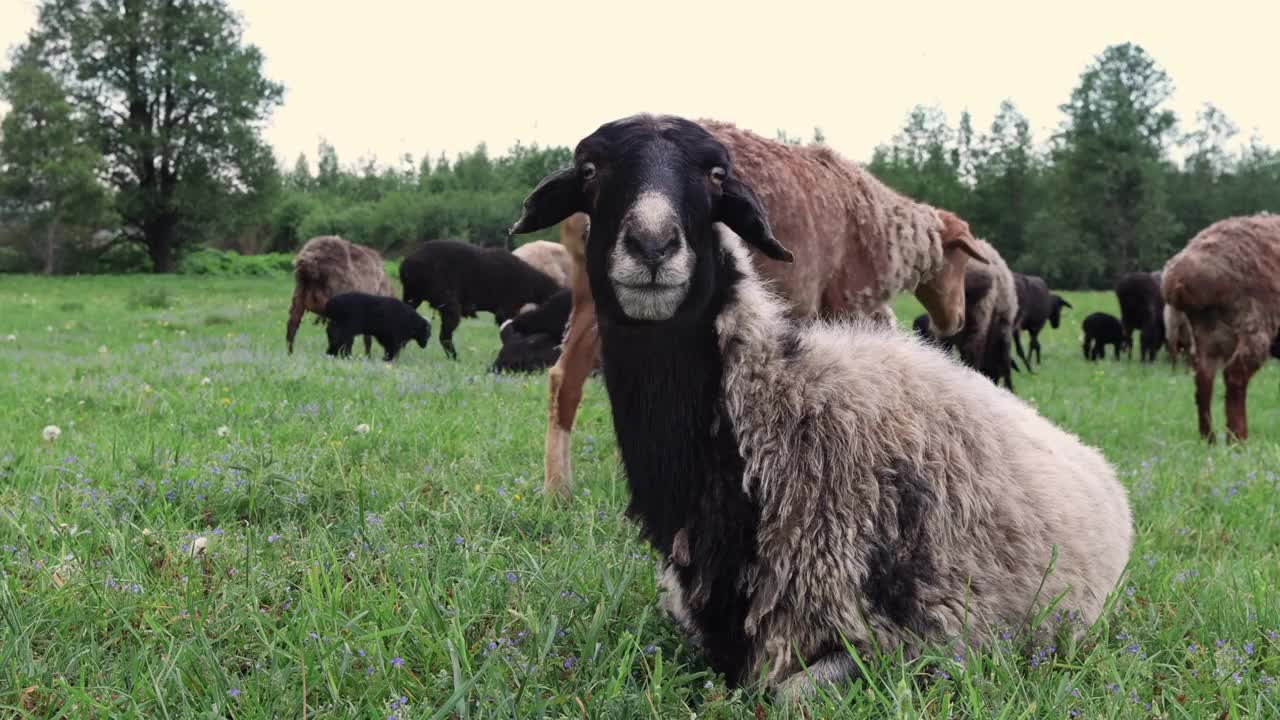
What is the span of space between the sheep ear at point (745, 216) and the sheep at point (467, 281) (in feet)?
41.2

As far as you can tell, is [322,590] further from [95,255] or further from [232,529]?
[95,255]

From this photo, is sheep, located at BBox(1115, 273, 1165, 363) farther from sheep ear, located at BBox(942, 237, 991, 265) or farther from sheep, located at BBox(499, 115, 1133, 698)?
sheep, located at BBox(499, 115, 1133, 698)

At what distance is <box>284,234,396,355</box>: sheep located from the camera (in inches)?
565

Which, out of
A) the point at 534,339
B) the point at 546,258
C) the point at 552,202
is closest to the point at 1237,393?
the point at 552,202

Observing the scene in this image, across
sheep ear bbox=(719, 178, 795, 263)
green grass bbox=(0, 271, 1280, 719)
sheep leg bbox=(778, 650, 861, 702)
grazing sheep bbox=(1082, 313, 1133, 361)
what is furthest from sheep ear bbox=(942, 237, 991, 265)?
grazing sheep bbox=(1082, 313, 1133, 361)

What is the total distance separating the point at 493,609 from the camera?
2.78m

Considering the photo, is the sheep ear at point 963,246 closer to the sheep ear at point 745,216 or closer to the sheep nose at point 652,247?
the sheep ear at point 745,216

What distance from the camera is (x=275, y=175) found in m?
A: 41.4

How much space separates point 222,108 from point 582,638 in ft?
144

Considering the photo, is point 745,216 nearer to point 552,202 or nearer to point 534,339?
point 552,202

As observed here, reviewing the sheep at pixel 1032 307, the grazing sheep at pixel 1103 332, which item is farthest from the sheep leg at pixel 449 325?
the grazing sheep at pixel 1103 332

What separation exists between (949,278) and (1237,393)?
3.46 metres

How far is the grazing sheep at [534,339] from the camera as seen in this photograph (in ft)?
36.8

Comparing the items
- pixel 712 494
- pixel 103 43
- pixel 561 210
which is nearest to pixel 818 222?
pixel 561 210
